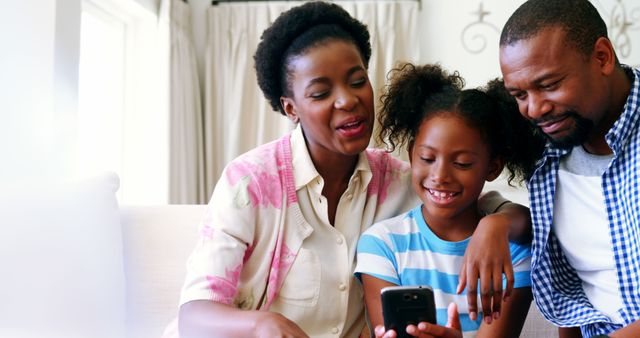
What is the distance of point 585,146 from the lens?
47.9 inches

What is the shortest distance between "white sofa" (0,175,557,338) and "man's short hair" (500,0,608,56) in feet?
2.32

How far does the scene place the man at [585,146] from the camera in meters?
1.10

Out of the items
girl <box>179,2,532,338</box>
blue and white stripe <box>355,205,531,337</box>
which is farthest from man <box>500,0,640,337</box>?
girl <box>179,2,532,338</box>

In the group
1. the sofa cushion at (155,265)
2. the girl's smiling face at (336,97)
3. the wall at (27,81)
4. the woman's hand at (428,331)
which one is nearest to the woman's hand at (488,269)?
the woman's hand at (428,331)

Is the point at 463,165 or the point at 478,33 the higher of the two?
the point at 478,33

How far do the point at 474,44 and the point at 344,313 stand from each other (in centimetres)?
251

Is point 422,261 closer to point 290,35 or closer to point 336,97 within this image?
point 336,97

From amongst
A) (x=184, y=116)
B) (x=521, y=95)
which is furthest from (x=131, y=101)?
(x=521, y=95)

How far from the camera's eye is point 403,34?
352 centimetres

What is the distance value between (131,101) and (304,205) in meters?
2.26

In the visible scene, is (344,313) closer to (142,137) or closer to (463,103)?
(463,103)

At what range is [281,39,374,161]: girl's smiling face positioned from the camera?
4.41 ft

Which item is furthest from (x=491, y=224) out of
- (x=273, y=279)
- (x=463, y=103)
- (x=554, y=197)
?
(x=273, y=279)

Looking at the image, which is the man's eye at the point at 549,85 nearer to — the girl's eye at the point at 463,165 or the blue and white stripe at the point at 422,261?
the girl's eye at the point at 463,165
